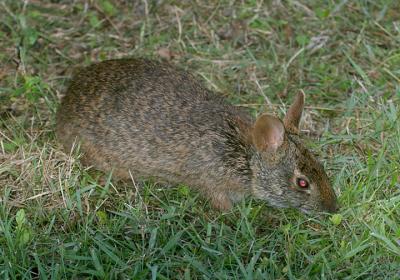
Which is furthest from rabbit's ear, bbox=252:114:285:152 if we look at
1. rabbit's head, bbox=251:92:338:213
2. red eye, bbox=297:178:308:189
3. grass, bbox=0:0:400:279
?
grass, bbox=0:0:400:279

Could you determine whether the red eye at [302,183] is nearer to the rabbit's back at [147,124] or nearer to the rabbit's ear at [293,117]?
the rabbit's ear at [293,117]

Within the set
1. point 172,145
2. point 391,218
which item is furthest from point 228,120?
point 391,218

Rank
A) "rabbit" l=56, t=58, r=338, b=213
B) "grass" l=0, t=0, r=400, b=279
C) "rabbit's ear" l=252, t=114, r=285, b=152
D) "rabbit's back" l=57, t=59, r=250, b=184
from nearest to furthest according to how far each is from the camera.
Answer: "grass" l=0, t=0, r=400, b=279 < "rabbit's ear" l=252, t=114, r=285, b=152 < "rabbit" l=56, t=58, r=338, b=213 < "rabbit's back" l=57, t=59, r=250, b=184

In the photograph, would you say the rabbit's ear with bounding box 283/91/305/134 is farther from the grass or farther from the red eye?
the grass

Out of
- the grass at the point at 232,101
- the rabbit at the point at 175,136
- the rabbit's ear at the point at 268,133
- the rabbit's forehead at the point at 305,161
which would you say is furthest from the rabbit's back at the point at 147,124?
the rabbit's forehead at the point at 305,161

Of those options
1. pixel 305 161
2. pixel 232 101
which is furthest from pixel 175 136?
pixel 232 101

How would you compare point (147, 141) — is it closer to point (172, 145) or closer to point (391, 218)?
point (172, 145)

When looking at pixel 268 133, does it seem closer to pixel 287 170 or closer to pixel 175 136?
pixel 287 170
